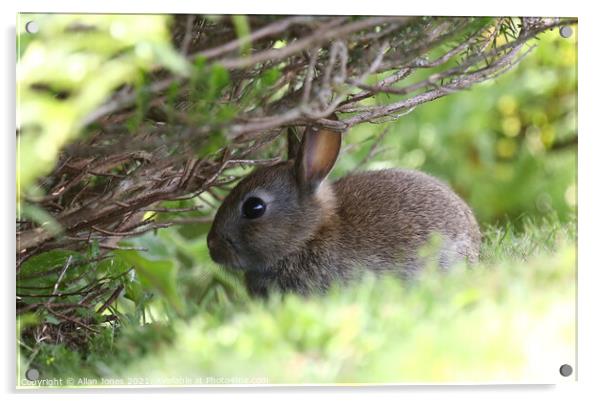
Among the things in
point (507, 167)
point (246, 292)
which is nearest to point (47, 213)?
point (246, 292)

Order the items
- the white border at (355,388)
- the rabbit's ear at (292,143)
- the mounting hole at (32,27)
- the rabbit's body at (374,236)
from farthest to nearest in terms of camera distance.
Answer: the rabbit's ear at (292,143) → the rabbit's body at (374,236) → the white border at (355,388) → the mounting hole at (32,27)

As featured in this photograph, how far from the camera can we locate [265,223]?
4117mm

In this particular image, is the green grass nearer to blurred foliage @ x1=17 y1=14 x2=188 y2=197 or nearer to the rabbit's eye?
the rabbit's eye

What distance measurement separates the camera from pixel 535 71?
22.3ft

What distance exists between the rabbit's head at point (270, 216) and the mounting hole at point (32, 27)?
1.33 meters

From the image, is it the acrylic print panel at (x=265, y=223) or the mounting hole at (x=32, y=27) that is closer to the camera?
the acrylic print panel at (x=265, y=223)

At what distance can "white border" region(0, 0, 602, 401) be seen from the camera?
133 inches

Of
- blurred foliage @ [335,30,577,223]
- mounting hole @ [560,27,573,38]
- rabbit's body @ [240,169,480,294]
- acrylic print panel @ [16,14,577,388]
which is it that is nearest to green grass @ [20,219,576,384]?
acrylic print panel @ [16,14,577,388]

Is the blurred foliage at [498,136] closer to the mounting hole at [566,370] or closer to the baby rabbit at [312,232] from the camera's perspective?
the baby rabbit at [312,232]

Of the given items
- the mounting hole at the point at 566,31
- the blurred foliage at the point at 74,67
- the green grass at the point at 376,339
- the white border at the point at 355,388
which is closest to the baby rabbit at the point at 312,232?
the green grass at the point at 376,339

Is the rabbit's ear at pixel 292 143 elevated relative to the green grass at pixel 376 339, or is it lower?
elevated

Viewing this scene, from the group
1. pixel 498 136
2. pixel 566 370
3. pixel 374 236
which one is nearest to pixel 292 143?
pixel 374 236

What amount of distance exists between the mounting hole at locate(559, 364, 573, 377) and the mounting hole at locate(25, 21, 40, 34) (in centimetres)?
243

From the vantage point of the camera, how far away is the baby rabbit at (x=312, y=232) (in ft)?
13.3
